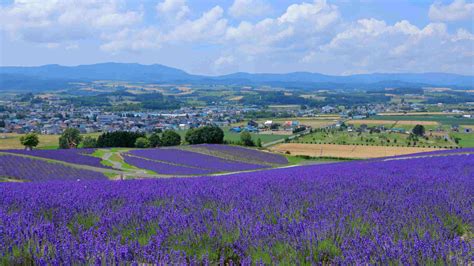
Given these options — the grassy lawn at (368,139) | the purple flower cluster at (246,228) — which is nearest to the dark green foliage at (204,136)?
the grassy lawn at (368,139)

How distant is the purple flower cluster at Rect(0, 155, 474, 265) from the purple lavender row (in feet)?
88.0

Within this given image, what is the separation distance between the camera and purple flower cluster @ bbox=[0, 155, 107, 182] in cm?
2372

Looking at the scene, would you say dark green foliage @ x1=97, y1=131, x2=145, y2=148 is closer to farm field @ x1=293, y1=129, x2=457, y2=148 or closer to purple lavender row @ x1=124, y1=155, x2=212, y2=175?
purple lavender row @ x1=124, y1=155, x2=212, y2=175

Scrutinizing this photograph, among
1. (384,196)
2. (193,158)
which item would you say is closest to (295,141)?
(193,158)

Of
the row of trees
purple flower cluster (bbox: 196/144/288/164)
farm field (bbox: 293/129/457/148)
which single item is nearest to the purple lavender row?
purple flower cluster (bbox: 196/144/288/164)

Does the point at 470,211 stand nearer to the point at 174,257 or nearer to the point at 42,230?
the point at 174,257

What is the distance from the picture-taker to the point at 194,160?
139 feet

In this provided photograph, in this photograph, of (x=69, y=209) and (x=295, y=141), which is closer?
(x=69, y=209)

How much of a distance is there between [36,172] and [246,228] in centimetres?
2424

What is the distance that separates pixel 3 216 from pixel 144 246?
1.97 m

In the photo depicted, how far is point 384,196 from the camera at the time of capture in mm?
6477

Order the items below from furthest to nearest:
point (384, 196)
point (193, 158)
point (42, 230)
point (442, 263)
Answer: point (193, 158)
point (384, 196)
point (42, 230)
point (442, 263)

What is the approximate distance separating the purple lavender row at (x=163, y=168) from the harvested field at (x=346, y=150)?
79.2ft

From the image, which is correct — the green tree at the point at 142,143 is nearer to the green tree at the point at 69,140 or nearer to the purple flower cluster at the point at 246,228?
the green tree at the point at 69,140
